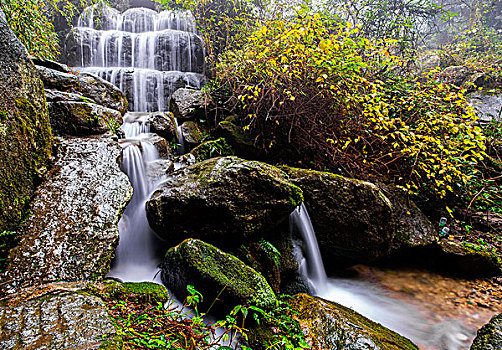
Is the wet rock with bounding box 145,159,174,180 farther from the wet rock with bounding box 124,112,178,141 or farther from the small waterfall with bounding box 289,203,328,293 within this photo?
the small waterfall with bounding box 289,203,328,293

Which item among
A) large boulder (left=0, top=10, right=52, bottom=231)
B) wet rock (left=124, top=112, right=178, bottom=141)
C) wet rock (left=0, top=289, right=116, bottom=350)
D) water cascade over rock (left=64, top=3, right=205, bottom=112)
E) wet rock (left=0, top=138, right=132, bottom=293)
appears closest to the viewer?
wet rock (left=0, top=289, right=116, bottom=350)

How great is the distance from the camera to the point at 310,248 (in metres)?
3.45

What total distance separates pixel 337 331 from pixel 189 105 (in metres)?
5.73

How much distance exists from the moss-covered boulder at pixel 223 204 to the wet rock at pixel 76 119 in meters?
2.08

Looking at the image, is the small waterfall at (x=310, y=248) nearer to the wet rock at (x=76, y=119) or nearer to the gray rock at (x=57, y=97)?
the wet rock at (x=76, y=119)

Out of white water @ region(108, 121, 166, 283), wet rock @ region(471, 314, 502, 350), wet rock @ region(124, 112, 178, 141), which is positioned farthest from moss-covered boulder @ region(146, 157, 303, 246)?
wet rock @ region(124, 112, 178, 141)

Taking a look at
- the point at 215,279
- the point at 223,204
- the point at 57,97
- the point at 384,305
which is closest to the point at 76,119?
the point at 57,97

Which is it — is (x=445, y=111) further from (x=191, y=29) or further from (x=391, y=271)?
(x=191, y=29)

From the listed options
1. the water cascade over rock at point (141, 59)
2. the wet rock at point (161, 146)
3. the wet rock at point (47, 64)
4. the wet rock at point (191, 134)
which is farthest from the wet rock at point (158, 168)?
the water cascade over rock at point (141, 59)

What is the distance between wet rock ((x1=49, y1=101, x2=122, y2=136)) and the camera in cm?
367

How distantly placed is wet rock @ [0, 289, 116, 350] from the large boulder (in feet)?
3.46

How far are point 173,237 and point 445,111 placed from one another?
18.0 ft

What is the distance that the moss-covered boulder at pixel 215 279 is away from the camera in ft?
6.43

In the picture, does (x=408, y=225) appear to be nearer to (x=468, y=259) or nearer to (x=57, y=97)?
(x=468, y=259)
